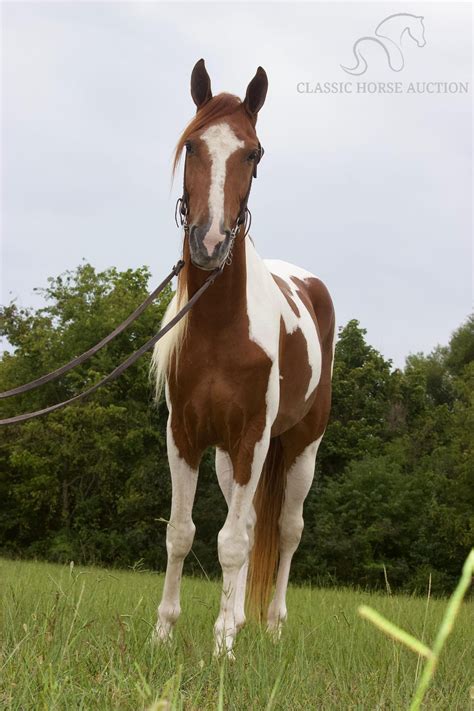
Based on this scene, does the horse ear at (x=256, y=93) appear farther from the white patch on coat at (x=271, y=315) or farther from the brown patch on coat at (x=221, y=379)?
the white patch on coat at (x=271, y=315)

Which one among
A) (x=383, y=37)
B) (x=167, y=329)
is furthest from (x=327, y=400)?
(x=383, y=37)

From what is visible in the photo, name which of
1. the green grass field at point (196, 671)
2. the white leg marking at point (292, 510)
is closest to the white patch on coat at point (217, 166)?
the green grass field at point (196, 671)

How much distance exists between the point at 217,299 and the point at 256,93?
114cm

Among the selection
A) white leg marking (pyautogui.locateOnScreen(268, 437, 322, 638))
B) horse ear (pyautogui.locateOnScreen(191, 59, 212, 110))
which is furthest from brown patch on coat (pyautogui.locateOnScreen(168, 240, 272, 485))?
white leg marking (pyautogui.locateOnScreen(268, 437, 322, 638))

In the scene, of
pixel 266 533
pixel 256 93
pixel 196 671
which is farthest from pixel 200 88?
pixel 266 533

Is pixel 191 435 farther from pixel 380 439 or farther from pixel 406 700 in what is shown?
pixel 380 439

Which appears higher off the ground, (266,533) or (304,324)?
(304,324)

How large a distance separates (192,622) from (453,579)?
24.7 m

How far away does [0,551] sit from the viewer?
30062mm

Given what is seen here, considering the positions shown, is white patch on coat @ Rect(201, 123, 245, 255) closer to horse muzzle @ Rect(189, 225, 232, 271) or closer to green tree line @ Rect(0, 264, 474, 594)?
horse muzzle @ Rect(189, 225, 232, 271)

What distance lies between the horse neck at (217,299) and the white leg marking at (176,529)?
60cm

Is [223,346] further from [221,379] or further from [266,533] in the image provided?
[266,533]

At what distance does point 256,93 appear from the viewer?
4.54 m

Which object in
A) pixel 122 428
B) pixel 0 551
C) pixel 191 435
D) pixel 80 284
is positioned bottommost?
pixel 0 551
